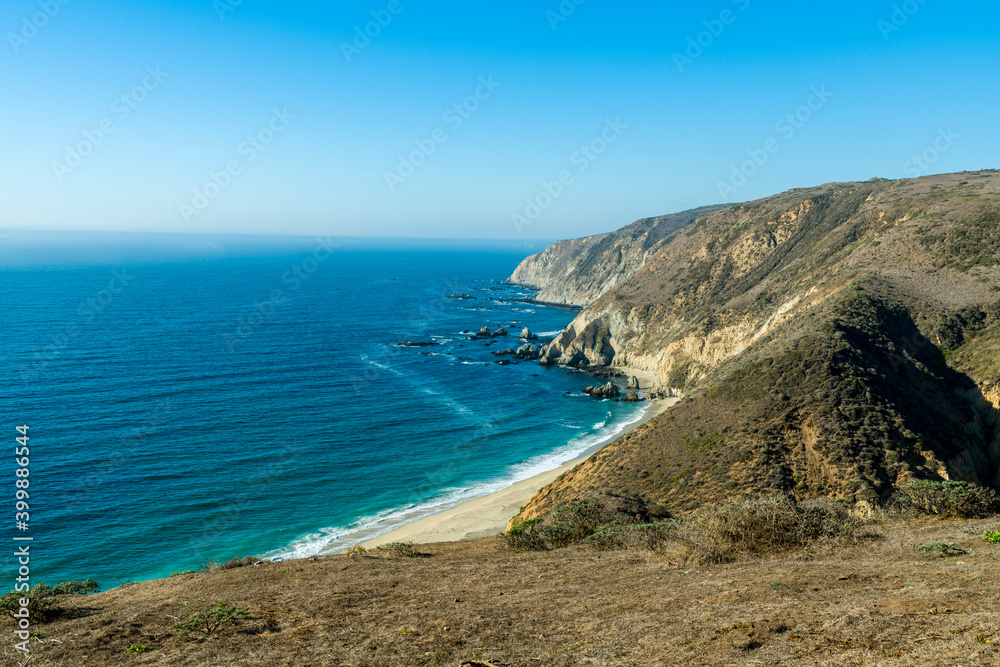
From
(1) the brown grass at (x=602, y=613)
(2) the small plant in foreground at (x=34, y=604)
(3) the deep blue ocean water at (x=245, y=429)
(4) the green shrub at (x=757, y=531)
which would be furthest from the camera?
(3) the deep blue ocean water at (x=245, y=429)

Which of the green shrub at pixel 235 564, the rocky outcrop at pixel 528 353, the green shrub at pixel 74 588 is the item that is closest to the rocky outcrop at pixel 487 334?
the rocky outcrop at pixel 528 353

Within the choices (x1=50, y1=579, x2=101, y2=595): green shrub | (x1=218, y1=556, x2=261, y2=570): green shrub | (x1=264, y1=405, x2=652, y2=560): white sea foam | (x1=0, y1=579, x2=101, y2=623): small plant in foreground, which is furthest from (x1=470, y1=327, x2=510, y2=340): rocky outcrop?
(x1=0, y1=579, x2=101, y2=623): small plant in foreground

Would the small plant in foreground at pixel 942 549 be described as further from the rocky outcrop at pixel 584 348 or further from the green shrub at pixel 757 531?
the rocky outcrop at pixel 584 348

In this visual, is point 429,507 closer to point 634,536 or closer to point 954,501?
point 634,536

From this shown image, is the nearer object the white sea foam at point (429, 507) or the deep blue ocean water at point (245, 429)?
the white sea foam at point (429, 507)

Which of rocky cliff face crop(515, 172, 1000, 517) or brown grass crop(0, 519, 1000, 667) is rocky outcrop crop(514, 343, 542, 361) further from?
brown grass crop(0, 519, 1000, 667)

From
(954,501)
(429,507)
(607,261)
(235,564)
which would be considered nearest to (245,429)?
(429,507)
